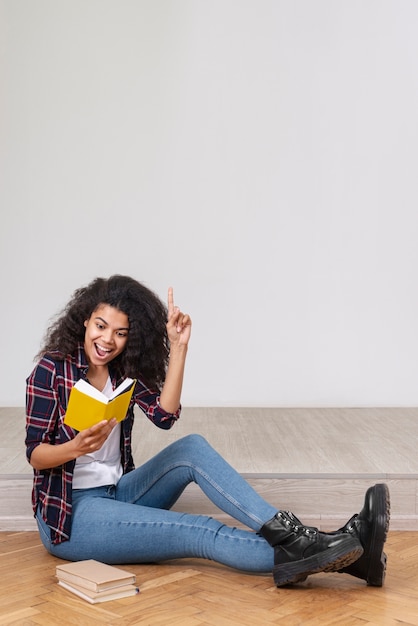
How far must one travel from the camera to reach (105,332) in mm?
2490

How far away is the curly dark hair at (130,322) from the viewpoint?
2531 mm

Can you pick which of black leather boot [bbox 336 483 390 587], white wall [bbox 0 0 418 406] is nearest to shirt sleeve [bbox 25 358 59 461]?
black leather boot [bbox 336 483 390 587]

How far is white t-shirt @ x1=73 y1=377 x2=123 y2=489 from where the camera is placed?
2562 mm

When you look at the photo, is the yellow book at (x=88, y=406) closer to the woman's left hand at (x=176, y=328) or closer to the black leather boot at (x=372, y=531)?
the woman's left hand at (x=176, y=328)

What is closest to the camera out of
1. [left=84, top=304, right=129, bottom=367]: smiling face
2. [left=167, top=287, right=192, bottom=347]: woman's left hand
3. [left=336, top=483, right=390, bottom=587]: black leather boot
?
[left=336, top=483, right=390, bottom=587]: black leather boot

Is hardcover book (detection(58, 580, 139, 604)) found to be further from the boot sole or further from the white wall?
the white wall

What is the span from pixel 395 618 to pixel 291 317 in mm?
2996

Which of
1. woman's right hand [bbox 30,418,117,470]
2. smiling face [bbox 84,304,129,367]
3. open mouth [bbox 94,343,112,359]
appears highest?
smiling face [bbox 84,304,129,367]

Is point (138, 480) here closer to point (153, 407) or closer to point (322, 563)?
point (153, 407)

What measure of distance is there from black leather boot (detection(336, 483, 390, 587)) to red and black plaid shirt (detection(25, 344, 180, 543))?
806 mm

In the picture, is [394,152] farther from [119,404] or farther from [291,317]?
[119,404]

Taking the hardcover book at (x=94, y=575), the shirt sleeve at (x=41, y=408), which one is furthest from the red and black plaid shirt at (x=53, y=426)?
the hardcover book at (x=94, y=575)

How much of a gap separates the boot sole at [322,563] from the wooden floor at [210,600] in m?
0.07

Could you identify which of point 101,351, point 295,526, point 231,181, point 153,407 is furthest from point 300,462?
point 231,181
